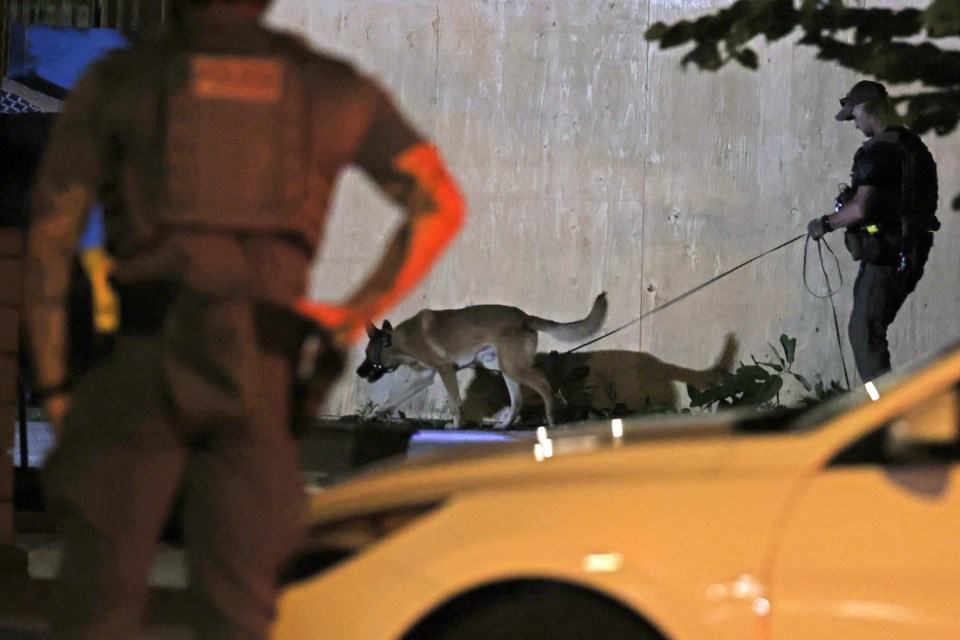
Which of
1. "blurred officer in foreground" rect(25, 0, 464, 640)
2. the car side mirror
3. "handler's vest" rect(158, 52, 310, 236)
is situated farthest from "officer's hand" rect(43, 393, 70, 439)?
the car side mirror

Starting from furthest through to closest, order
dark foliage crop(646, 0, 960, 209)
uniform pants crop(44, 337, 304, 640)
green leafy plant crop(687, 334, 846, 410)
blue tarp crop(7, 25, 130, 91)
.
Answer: blue tarp crop(7, 25, 130, 91)
green leafy plant crop(687, 334, 846, 410)
dark foliage crop(646, 0, 960, 209)
uniform pants crop(44, 337, 304, 640)

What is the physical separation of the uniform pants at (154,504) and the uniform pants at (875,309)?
197 inches

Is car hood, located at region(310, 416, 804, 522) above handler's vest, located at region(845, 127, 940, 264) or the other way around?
the other way around

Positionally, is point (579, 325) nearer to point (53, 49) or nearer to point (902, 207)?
point (902, 207)

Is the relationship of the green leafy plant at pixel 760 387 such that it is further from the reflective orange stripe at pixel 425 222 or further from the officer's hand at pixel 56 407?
the officer's hand at pixel 56 407

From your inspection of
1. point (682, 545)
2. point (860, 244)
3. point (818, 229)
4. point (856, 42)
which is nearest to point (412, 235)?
point (682, 545)

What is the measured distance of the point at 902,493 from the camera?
9.04 ft

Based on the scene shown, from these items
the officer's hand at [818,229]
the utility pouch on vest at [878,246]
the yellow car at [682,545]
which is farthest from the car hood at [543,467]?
the officer's hand at [818,229]

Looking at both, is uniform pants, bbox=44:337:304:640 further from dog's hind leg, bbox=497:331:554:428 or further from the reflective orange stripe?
dog's hind leg, bbox=497:331:554:428

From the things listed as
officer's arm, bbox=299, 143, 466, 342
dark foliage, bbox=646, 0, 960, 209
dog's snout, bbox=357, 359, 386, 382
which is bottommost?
dog's snout, bbox=357, 359, 386, 382

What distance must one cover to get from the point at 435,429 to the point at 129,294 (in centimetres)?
595

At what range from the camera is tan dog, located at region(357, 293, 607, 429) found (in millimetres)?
8383

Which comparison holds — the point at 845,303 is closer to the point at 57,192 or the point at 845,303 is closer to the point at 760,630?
the point at 760,630

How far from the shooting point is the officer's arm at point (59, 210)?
8.18 ft
